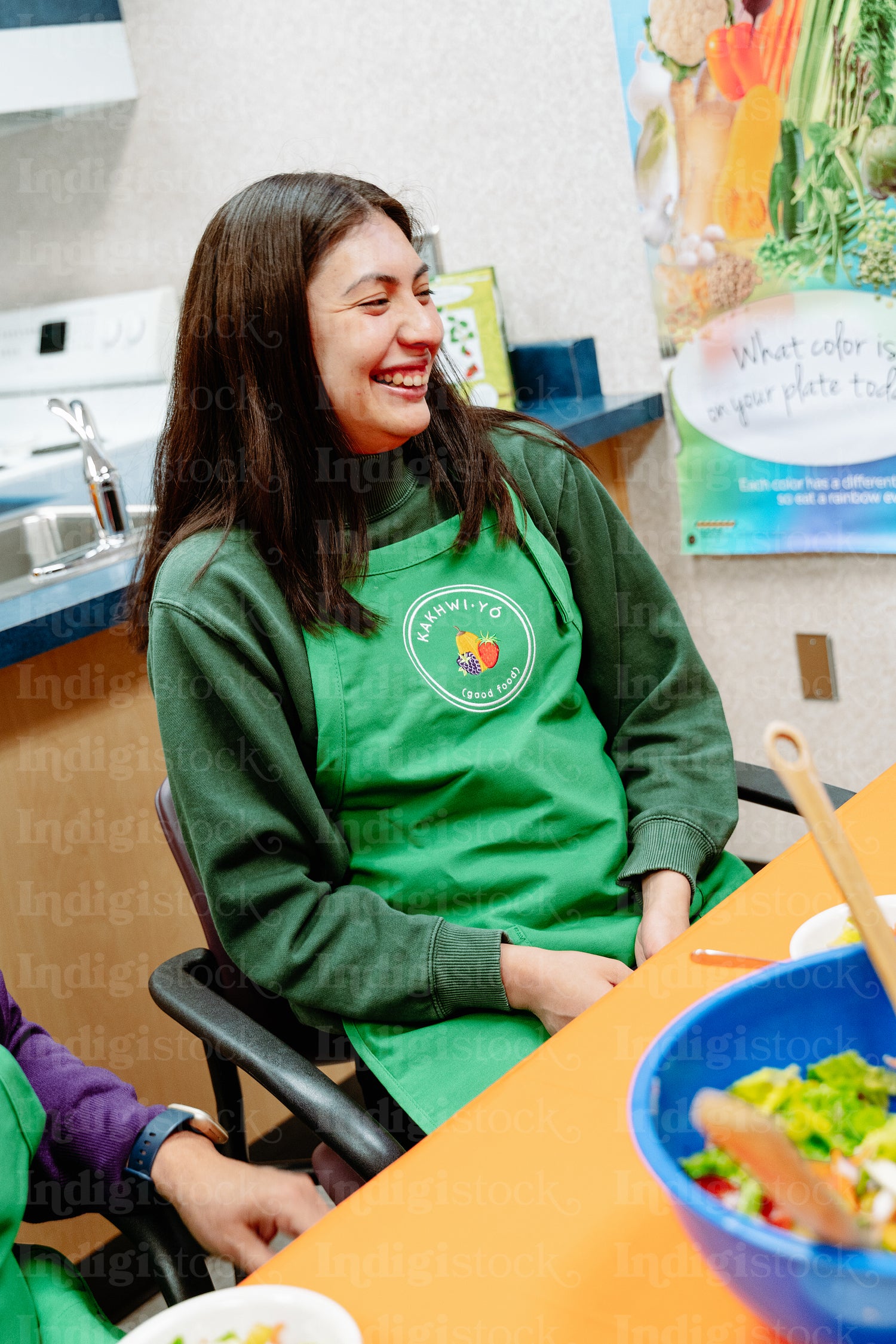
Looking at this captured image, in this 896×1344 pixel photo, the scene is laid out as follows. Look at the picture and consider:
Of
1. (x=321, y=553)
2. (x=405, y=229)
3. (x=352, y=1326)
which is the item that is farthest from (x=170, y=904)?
(x=352, y=1326)

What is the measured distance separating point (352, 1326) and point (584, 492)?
0.98 meters

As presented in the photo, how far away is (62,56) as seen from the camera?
2.85m

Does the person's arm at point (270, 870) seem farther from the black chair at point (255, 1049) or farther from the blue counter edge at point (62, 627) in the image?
the blue counter edge at point (62, 627)

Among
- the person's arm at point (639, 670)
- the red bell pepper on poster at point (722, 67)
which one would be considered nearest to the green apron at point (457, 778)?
the person's arm at point (639, 670)

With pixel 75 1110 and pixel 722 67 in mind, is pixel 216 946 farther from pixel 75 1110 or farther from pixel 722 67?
pixel 722 67

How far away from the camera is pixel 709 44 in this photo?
1.94 metres

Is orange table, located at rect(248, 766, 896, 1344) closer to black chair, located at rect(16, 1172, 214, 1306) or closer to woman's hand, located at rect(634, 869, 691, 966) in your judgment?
black chair, located at rect(16, 1172, 214, 1306)

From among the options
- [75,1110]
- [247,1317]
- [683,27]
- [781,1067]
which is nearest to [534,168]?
[683,27]

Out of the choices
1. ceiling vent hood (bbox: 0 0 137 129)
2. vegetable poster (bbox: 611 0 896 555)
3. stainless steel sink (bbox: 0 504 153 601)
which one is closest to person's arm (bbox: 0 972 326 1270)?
vegetable poster (bbox: 611 0 896 555)

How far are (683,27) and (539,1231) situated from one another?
1896mm

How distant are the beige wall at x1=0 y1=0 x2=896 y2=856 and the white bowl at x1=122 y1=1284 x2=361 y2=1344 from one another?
1.73m

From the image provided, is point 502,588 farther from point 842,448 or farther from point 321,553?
point 842,448

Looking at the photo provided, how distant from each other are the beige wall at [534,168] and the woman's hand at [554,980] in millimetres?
1204

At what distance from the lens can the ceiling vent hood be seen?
2.82 meters
